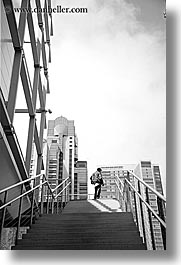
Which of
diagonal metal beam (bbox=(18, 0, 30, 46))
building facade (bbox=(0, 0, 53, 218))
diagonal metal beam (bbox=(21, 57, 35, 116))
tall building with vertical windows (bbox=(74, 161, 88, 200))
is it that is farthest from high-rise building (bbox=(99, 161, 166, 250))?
diagonal metal beam (bbox=(18, 0, 30, 46))

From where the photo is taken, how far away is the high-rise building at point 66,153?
142 inches

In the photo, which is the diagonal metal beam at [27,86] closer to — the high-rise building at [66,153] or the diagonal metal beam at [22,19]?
the diagonal metal beam at [22,19]

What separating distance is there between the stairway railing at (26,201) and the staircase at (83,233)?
0.13 meters

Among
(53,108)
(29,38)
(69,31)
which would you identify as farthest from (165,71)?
(29,38)

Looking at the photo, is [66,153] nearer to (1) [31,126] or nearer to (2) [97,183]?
(1) [31,126]

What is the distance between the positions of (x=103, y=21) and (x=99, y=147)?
1.26 metres

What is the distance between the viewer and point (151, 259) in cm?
231

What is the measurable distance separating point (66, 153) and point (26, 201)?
711 mm

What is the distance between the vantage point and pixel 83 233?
110 inches

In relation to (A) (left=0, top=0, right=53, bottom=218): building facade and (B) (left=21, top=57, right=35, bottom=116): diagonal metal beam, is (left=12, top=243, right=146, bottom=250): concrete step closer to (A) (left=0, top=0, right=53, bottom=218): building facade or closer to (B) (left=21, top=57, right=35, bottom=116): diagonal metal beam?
(A) (left=0, top=0, right=53, bottom=218): building facade

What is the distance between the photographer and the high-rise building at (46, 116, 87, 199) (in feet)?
11.9

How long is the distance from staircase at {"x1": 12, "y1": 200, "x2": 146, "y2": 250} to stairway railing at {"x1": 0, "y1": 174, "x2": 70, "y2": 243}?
0.13 m

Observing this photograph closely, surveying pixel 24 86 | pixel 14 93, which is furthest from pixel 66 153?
pixel 24 86

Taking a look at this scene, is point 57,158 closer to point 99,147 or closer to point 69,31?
point 99,147
